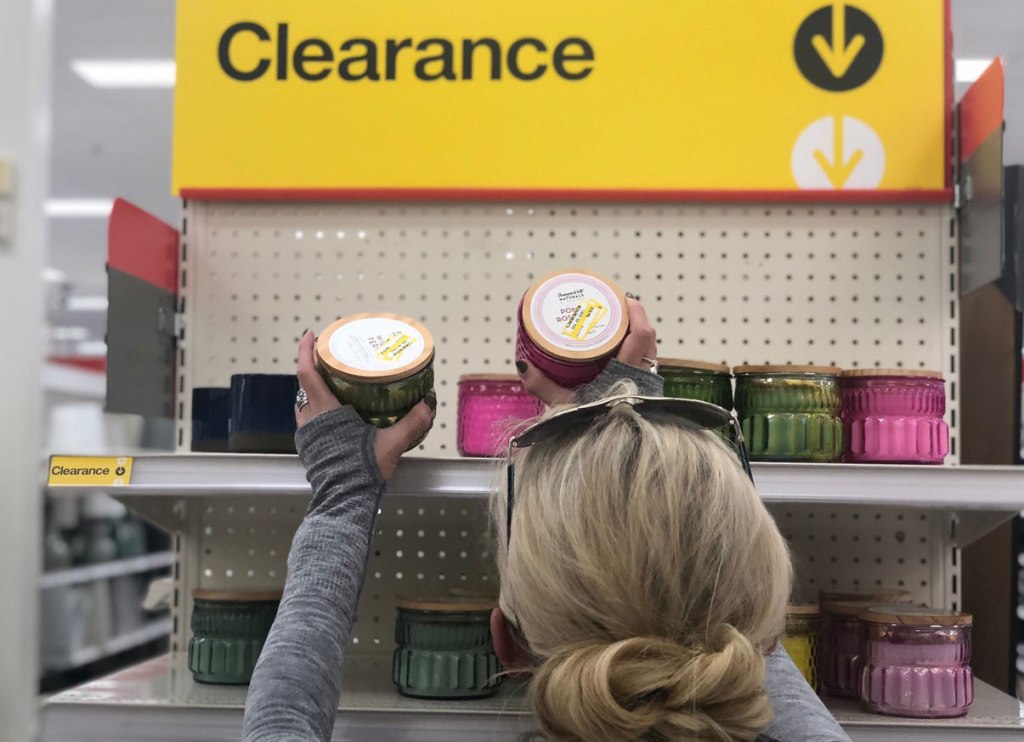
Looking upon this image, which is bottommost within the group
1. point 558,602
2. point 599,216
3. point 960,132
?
point 558,602

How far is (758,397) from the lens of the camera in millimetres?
1487

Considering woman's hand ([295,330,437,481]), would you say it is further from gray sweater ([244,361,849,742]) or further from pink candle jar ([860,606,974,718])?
pink candle jar ([860,606,974,718])

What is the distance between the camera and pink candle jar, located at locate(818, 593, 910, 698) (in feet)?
5.08

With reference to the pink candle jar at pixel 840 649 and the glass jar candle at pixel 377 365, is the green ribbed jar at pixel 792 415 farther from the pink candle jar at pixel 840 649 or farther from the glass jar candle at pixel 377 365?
the glass jar candle at pixel 377 365

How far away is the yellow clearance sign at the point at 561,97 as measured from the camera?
1.89 meters

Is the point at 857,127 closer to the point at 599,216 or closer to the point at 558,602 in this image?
the point at 599,216

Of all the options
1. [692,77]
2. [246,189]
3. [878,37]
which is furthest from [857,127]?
[246,189]

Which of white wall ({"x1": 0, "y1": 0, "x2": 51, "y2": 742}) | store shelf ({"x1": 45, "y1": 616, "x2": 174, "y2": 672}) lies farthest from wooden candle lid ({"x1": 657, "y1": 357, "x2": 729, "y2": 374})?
store shelf ({"x1": 45, "y1": 616, "x2": 174, "y2": 672})

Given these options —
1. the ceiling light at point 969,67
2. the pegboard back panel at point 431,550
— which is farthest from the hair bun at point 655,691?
the ceiling light at point 969,67

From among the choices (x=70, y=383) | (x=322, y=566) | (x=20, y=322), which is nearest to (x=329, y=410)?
(x=322, y=566)

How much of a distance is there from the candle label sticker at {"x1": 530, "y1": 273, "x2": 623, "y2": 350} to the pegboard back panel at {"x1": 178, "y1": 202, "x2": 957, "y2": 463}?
0.60 meters

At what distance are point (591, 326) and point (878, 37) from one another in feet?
3.37

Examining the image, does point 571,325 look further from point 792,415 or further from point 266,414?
point 266,414

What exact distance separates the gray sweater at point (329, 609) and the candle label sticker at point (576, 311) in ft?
0.18
